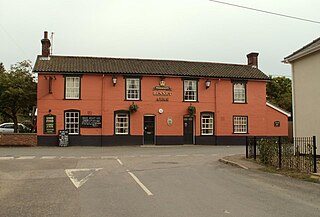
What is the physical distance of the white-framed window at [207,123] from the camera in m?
32.6

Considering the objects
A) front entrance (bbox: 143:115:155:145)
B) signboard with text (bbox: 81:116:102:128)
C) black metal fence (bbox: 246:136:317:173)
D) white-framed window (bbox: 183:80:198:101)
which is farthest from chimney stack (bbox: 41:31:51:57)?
black metal fence (bbox: 246:136:317:173)

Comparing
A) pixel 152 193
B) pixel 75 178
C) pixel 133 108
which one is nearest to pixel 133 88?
pixel 133 108

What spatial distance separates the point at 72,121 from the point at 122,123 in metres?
4.00

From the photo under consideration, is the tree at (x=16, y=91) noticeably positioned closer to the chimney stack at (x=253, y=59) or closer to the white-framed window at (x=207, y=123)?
the white-framed window at (x=207, y=123)

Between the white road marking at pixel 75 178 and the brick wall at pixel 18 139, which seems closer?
the white road marking at pixel 75 178

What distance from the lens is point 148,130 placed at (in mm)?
31594

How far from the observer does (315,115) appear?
18.3m

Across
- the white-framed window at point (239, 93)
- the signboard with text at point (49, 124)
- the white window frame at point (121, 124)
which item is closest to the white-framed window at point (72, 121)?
the signboard with text at point (49, 124)

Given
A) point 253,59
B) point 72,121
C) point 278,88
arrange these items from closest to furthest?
1. point 72,121
2. point 253,59
3. point 278,88

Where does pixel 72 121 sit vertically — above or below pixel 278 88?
below

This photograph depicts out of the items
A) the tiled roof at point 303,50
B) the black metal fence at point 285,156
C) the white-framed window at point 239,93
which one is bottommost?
the black metal fence at point 285,156

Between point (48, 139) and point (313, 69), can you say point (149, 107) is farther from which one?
point (313, 69)

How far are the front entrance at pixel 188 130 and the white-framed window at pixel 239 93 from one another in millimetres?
4641

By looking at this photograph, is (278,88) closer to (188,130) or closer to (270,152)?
(188,130)
